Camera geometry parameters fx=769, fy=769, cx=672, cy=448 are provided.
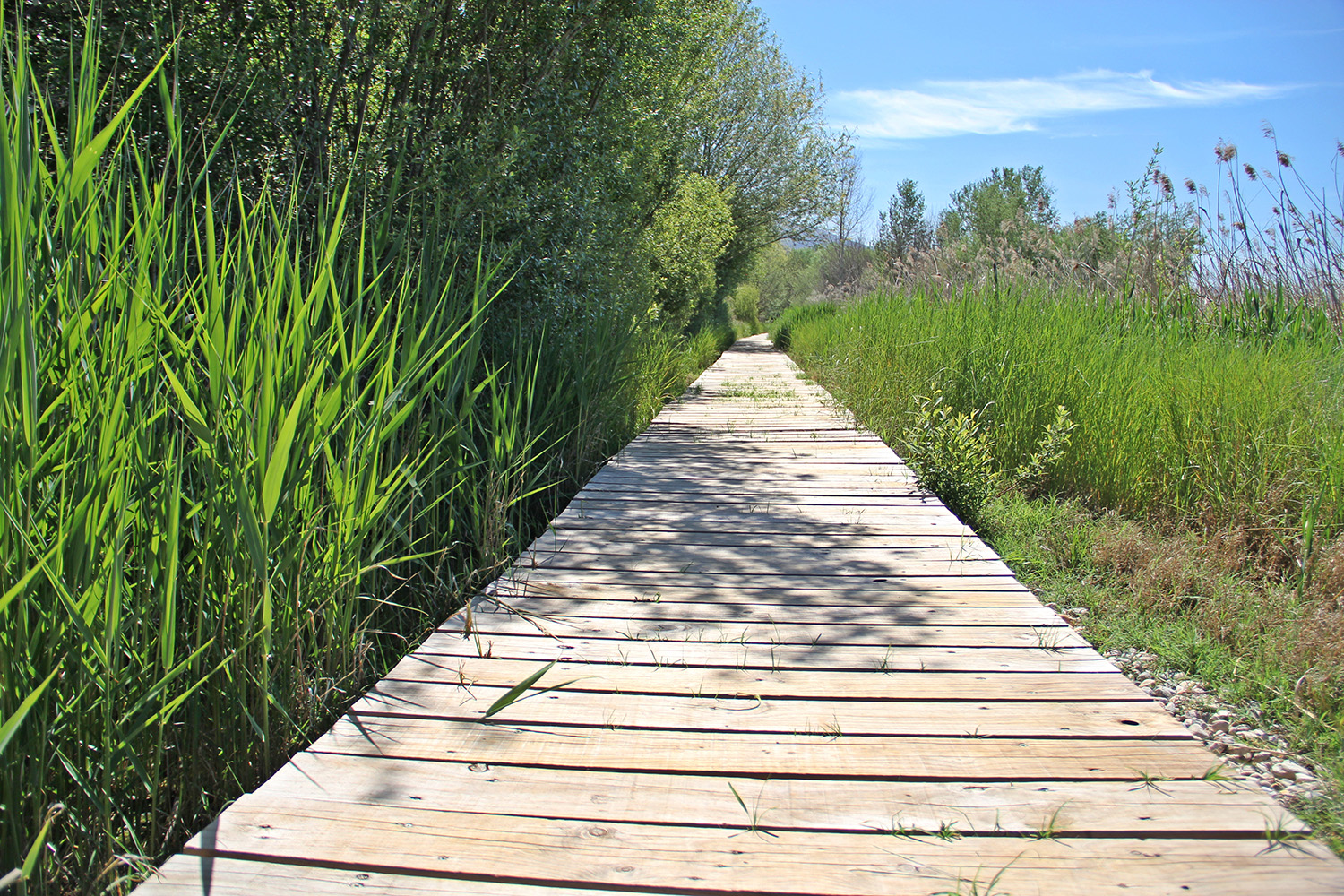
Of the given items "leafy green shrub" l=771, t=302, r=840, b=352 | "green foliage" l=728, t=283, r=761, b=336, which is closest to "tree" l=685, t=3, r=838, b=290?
"leafy green shrub" l=771, t=302, r=840, b=352

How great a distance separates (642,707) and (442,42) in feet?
15.7

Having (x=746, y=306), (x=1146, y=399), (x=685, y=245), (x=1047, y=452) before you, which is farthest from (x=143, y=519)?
(x=746, y=306)

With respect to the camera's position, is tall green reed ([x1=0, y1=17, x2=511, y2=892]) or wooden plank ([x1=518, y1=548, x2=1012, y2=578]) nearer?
tall green reed ([x1=0, y1=17, x2=511, y2=892])

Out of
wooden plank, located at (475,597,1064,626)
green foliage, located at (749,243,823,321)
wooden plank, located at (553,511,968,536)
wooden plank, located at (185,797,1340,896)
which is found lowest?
wooden plank, located at (185,797,1340,896)

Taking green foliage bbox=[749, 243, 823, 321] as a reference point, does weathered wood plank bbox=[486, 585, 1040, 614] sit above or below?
below

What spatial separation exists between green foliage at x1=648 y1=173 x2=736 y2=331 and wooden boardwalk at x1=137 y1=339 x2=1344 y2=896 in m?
7.25

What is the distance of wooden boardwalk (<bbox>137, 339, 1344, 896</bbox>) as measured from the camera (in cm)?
130

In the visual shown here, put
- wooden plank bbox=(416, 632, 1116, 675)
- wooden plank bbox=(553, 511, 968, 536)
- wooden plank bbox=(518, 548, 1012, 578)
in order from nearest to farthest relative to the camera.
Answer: wooden plank bbox=(416, 632, 1116, 675) → wooden plank bbox=(518, 548, 1012, 578) → wooden plank bbox=(553, 511, 968, 536)

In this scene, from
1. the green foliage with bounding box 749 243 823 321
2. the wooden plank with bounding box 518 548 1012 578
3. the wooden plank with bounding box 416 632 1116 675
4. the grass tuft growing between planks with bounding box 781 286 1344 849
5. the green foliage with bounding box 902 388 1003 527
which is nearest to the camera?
the wooden plank with bounding box 416 632 1116 675

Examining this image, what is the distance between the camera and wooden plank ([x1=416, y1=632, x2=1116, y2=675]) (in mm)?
2117

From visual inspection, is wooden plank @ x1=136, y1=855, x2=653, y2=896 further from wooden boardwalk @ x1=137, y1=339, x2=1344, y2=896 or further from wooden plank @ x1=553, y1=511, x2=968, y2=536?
wooden plank @ x1=553, y1=511, x2=968, y2=536

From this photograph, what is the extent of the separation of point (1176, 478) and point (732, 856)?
10.6ft

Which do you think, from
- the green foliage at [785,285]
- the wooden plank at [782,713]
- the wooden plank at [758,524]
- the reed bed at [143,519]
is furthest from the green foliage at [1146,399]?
the green foliage at [785,285]

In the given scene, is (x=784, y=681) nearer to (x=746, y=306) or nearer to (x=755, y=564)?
(x=755, y=564)
